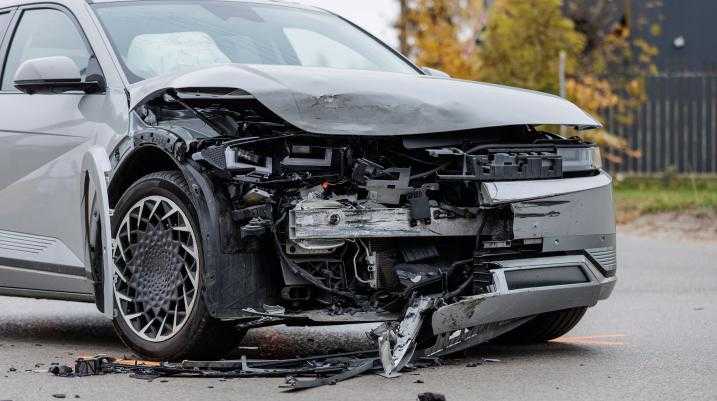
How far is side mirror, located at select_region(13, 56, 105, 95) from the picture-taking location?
742 cm

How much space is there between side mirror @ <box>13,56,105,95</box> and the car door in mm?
66

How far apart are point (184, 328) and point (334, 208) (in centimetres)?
89

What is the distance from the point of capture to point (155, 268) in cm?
697

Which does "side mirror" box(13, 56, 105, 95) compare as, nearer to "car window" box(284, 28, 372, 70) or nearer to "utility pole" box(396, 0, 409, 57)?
"car window" box(284, 28, 372, 70)

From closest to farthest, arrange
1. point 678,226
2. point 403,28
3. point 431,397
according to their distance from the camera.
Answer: point 431,397
point 678,226
point 403,28

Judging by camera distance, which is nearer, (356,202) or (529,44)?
(356,202)

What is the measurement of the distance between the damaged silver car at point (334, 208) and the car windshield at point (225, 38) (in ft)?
1.23

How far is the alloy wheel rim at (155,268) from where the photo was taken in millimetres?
6797

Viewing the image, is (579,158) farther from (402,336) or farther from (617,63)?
(617,63)

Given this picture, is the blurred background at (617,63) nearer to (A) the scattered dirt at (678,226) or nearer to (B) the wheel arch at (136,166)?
(A) the scattered dirt at (678,226)

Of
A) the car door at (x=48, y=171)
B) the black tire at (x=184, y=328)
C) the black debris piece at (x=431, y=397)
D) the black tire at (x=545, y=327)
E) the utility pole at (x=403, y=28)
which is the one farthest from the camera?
the utility pole at (x=403, y=28)

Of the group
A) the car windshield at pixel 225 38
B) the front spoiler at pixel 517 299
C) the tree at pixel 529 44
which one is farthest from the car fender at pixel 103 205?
the tree at pixel 529 44

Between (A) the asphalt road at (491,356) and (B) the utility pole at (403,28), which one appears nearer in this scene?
(A) the asphalt road at (491,356)

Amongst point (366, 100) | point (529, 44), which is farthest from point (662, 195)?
point (366, 100)
